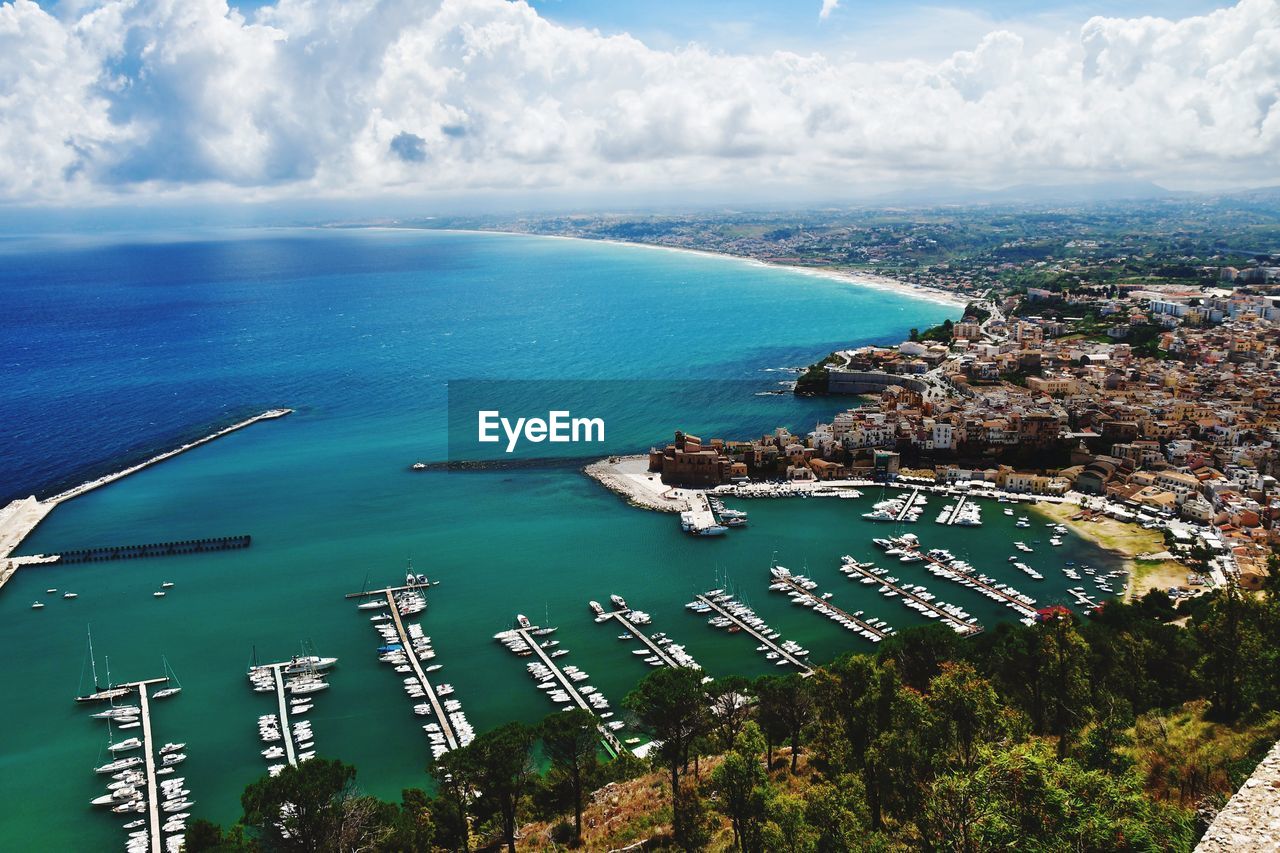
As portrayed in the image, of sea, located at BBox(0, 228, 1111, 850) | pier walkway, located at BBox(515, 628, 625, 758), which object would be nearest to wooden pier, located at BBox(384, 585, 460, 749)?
sea, located at BBox(0, 228, 1111, 850)

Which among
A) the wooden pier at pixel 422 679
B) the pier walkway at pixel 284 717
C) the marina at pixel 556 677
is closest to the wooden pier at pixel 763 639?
the marina at pixel 556 677

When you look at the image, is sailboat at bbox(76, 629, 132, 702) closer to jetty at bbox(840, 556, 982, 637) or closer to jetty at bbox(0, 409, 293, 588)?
jetty at bbox(0, 409, 293, 588)

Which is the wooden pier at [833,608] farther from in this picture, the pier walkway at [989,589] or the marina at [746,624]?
the pier walkway at [989,589]

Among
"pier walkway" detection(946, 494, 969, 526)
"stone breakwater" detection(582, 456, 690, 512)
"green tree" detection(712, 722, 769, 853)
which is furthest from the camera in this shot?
"stone breakwater" detection(582, 456, 690, 512)

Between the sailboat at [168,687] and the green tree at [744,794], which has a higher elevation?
the green tree at [744,794]

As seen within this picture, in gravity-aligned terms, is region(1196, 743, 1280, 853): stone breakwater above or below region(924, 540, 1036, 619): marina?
above
